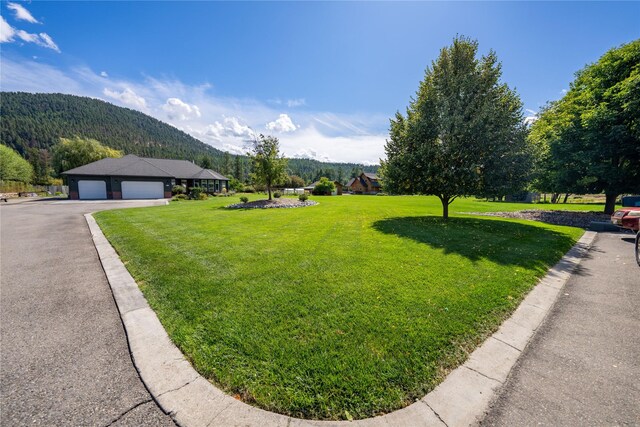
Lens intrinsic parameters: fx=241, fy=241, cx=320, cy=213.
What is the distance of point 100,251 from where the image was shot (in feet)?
23.0

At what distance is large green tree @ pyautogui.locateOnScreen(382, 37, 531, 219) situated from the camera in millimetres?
10609

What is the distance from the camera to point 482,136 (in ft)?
34.4

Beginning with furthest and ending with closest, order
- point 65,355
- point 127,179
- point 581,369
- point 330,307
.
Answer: point 127,179
point 330,307
point 65,355
point 581,369

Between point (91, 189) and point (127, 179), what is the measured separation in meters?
4.18

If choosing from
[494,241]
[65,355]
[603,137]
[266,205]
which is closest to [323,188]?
[266,205]

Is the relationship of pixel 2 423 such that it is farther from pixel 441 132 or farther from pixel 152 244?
pixel 441 132

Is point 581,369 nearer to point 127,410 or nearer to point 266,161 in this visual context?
point 127,410

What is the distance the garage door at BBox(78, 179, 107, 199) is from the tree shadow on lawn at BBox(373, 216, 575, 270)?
→ 38.0 metres

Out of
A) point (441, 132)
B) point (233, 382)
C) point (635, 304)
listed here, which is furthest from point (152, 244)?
point (441, 132)

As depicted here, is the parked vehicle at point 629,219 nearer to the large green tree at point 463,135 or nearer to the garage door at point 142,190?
the large green tree at point 463,135

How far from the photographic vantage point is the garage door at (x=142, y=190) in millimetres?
32781

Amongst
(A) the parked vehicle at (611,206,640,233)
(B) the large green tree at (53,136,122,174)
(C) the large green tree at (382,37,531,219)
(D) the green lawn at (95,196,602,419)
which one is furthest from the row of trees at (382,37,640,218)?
(B) the large green tree at (53,136,122,174)

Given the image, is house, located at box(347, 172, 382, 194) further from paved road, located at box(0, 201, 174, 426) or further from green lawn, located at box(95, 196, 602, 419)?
paved road, located at box(0, 201, 174, 426)

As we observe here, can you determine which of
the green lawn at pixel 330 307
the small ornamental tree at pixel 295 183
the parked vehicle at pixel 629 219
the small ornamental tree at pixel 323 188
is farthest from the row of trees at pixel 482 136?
the small ornamental tree at pixel 295 183
